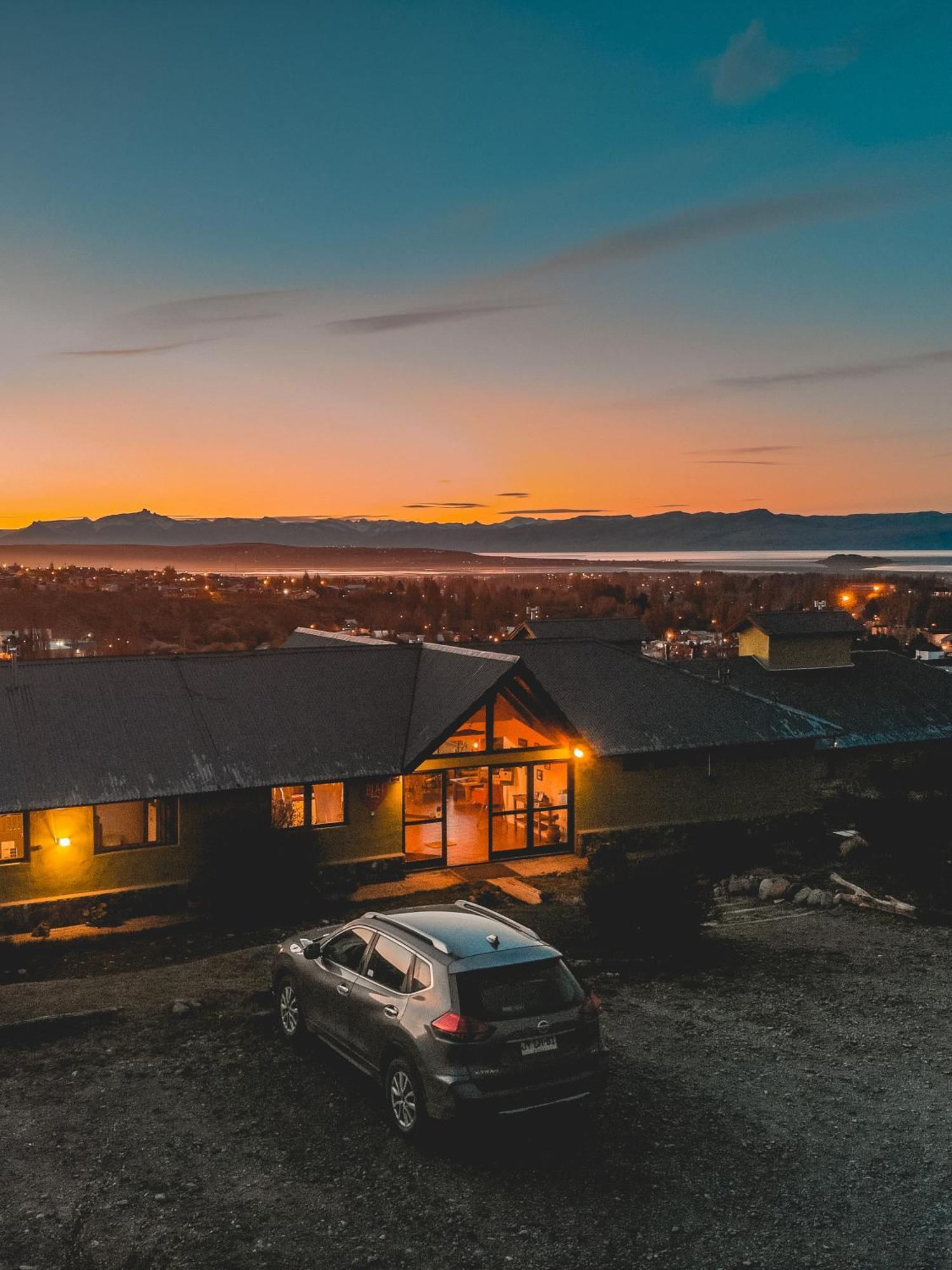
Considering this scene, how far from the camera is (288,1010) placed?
11.8m

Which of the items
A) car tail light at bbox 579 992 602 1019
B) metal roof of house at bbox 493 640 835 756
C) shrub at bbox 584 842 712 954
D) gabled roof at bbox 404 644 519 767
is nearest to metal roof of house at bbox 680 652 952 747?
metal roof of house at bbox 493 640 835 756

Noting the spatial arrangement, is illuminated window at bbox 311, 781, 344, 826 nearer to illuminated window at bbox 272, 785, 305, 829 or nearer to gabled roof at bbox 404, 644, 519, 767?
illuminated window at bbox 272, 785, 305, 829

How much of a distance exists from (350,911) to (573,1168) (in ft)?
39.4

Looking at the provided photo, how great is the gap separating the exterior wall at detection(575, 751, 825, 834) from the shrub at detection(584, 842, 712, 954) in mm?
6952

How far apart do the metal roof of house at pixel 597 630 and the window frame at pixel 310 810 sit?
12175 mm

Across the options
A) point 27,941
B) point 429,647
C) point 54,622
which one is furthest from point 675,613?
point 27,941

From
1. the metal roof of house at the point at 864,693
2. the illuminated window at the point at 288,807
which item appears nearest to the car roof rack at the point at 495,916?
the illuminated window at the point at 288,807

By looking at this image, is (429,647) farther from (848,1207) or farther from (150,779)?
(848,1207)

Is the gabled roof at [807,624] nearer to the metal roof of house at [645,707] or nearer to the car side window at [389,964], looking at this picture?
the metal roof of house at [645,707]

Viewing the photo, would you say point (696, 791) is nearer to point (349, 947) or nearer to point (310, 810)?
point (310, 810)

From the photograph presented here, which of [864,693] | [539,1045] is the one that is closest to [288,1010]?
[539,1045]

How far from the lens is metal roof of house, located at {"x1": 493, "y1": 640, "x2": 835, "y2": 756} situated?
25.7 m

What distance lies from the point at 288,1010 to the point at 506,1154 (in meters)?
3.49

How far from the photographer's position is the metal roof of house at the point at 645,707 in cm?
2570
